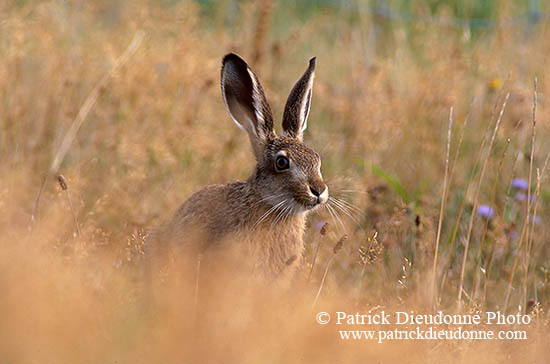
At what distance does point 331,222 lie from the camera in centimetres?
473

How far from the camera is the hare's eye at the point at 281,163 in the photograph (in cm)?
399

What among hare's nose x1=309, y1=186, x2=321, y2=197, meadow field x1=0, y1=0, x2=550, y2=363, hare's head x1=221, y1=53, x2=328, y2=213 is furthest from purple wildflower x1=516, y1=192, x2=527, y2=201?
hare's nose x1=309, y1=186, x2=321, y2=197

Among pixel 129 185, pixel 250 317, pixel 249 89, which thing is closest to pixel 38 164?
pixel 129 185

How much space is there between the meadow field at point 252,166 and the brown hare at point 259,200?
17 centimetres

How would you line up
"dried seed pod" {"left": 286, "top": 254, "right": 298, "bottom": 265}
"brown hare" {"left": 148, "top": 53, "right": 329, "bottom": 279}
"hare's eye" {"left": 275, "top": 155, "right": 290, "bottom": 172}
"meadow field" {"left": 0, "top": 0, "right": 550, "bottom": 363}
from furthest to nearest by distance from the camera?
"hare's eye" {"left": 275, "top": 155, "right": 290, "bottom": 172} → "brown hare" {"left": 148, "top": 53, "right": 329, "bottom": 279} → "dried seed pod" {"left": 286, "top": 254, "right": 298, "bottom": 265} → "meadow field" {"left": 0, "top": 0, "right": 550, "bottom": 363}

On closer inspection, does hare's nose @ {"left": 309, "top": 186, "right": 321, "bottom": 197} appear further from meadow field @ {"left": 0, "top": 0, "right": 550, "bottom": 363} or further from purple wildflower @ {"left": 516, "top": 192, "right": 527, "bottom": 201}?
purple wildflower @ {"left": 516, "top": 192, "right": 527, "bottom": 201}

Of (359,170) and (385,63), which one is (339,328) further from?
(385,63)

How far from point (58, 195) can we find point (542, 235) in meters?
2.53

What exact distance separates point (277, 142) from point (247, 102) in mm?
259

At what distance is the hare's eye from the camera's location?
3.99m

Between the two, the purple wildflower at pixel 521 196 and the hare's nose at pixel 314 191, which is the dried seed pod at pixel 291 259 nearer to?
the hare's nose at pixel 314 191

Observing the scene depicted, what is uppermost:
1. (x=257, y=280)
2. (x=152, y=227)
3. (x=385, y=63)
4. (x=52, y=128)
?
(x=385, y=63)

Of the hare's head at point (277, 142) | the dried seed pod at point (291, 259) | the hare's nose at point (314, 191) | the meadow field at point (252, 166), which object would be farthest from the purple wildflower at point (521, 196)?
the dried seed pod at point (291, 259)

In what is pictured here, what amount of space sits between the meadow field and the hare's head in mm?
265
